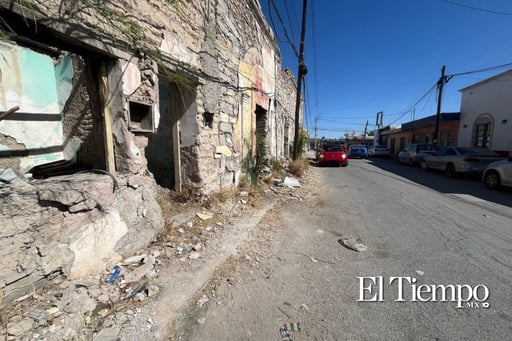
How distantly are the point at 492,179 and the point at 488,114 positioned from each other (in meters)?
11.1

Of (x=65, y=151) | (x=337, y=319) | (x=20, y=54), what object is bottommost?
(x=337, y=319)

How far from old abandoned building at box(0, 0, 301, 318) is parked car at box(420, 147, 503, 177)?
9564mm

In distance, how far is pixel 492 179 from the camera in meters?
6.77

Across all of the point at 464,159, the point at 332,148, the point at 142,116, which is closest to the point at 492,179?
the point at 464,159

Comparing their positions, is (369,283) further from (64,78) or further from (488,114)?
(488,114)

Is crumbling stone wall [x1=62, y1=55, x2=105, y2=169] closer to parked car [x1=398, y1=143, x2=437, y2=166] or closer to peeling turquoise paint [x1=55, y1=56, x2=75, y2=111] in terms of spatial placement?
peeling turquoise paint [x1=55, y1=56, x2=75, y2=111]

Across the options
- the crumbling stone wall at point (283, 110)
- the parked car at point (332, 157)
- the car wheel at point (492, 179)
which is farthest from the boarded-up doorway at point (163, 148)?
the parked car at point (332, 157)

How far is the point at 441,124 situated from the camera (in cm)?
1769

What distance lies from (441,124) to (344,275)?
21.6 meters

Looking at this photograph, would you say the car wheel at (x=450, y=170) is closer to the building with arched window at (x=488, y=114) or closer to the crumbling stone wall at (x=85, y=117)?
the building with arched window at (x=488, y=114)

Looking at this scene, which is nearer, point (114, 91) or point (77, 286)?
point (77, 286)

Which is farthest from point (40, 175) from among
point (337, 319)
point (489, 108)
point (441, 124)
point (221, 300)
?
point (441, 124)

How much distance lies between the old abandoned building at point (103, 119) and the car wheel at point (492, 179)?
26.6 ft

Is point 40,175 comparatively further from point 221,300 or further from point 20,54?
point 221,300
